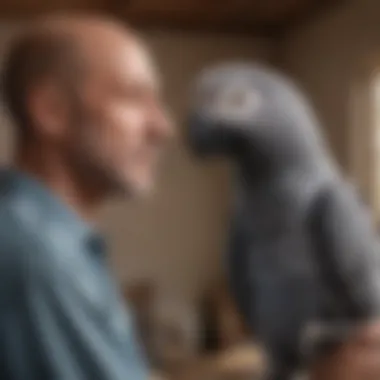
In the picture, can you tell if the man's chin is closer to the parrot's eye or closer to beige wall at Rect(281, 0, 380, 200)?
the parrot's eye

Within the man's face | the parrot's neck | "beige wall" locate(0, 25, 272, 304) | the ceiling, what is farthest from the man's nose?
"beige wall" locate(0, 25, 272, 304)

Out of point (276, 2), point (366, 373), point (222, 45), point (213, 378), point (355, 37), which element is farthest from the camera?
point (222, 45)

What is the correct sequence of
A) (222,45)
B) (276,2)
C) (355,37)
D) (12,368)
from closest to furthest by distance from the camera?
(12,368) < (355,37) < (276,2) < (222,45)

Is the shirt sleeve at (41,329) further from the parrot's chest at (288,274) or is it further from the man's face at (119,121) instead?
the parrot's chest at (288,274)

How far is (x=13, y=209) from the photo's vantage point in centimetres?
65

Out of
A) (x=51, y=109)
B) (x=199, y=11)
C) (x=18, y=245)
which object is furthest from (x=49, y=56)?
(x=199, y=11)

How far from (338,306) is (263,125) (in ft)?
0.55

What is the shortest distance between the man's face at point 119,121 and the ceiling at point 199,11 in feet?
4.45

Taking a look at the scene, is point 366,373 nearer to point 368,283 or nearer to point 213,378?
point 368,283

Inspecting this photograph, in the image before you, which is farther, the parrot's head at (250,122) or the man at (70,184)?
the parrot's head at (250,122)

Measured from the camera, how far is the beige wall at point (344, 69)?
1.91 meters

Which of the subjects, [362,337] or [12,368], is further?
[362,337]

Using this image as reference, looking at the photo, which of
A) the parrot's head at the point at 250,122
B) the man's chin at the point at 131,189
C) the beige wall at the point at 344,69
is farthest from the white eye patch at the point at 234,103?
the beige wall at the point at 344,69

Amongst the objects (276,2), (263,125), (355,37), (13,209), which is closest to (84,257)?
(13,209)
